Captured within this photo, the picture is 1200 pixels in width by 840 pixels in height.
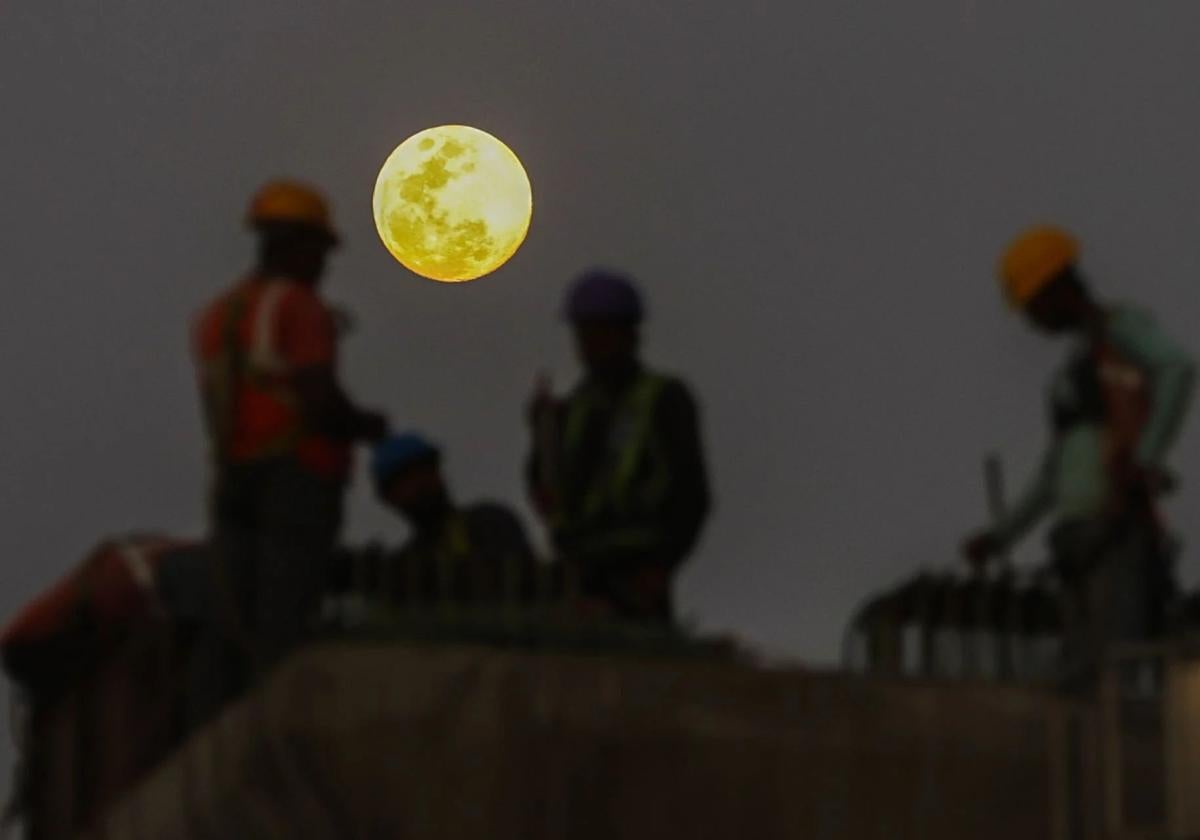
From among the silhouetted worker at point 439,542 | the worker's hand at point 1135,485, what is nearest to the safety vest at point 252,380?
the silhouetted worker at point 439,542

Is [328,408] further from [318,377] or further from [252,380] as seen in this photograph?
[252,380]

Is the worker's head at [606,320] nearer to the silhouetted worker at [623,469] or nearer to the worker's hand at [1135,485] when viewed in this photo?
the silhouetted worker at [623,469]

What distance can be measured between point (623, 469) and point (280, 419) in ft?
4.21

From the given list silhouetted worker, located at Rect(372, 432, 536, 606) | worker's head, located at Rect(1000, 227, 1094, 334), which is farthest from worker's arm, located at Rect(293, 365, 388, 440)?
worker's head, located at Rect(1000, 227, 1094, 334)

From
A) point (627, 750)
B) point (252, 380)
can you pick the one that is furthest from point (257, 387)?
point (627, 750)

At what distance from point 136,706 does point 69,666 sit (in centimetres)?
38

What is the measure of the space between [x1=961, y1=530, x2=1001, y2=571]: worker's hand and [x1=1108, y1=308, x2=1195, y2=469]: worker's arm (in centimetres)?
106

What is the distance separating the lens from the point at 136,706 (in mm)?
19906

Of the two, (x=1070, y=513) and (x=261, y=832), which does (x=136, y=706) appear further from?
(x=1070, y=513)

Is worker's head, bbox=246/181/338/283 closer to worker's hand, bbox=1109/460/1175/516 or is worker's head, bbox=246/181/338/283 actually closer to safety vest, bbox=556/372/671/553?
safety vest, bbox=556/372/671/553

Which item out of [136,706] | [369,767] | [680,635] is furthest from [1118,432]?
[136,706]

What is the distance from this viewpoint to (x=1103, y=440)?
17.6 meters

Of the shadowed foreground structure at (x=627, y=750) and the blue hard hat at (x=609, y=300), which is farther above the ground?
the blue hard hat at (x=609, y=300)

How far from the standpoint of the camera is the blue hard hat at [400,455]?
19.2 meters
